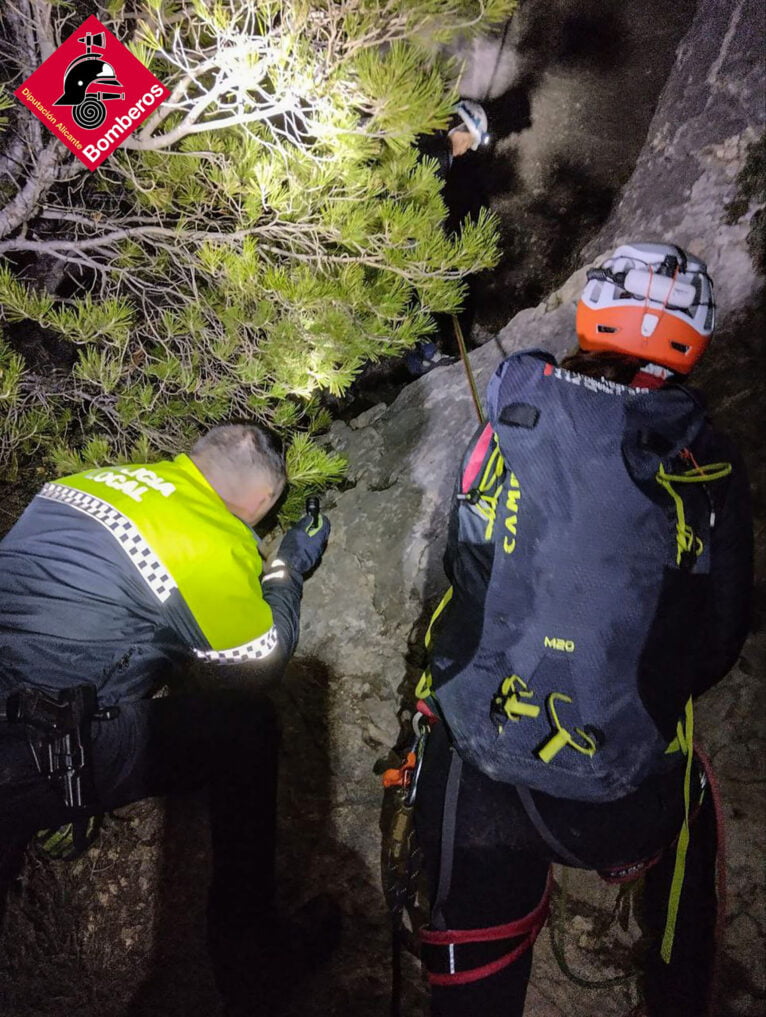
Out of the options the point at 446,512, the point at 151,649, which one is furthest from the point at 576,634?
the point at 151,649

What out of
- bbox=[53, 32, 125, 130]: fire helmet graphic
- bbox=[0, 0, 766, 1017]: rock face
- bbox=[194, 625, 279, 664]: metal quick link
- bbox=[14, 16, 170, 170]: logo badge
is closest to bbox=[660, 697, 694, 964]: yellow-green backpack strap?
bbox=[0, 0, 766, 1017]: rock face

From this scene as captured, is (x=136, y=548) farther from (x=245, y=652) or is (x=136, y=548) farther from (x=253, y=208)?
(x=253, y=208)

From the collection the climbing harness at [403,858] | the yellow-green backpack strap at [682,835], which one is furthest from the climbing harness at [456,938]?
the yellow-green backpack strap at [682,835]

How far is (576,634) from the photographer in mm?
1661

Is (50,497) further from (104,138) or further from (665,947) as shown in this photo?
(665,947)

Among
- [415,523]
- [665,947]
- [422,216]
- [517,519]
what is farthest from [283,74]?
[665,947]

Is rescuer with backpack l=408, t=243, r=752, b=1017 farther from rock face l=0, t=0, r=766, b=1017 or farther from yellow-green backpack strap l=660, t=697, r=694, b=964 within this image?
rock face l=0, t=0, r=766, b=1017

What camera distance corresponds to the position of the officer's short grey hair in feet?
8.91

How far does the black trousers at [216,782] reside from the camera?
237 cm

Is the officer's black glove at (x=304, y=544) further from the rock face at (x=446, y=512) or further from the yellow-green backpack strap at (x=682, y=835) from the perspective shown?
the yellow-green backpack strap at (x=682, y=835)

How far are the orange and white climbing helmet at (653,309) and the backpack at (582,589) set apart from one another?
32 centimetres

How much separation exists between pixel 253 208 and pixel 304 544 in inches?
69.6

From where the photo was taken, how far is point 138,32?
211 centimetres

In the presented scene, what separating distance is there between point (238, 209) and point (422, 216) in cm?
91
